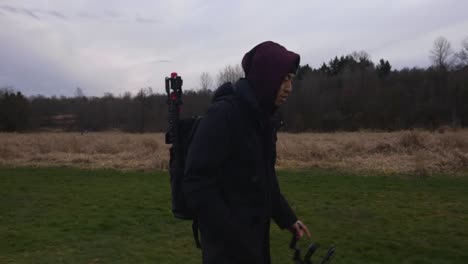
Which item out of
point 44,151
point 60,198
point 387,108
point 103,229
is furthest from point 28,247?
Answer: point 387,108

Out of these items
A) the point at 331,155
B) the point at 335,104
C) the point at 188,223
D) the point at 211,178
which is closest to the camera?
the point at 211,178

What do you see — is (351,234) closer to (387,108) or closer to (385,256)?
(385,256)

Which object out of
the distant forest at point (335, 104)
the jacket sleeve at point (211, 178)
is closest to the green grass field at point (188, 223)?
the jacket sleeve at point (211, 178)

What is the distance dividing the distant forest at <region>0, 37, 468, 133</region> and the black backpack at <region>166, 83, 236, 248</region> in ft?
154

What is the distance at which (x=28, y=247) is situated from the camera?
6.36 meters

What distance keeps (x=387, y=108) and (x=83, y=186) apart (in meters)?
51.3

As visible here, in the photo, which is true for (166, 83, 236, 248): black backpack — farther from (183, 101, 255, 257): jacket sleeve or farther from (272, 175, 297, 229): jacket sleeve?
(272, 175, 297, 229): jacket sleeve

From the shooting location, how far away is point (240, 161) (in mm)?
2023

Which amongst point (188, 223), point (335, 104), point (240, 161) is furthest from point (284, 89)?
point (335, 104)

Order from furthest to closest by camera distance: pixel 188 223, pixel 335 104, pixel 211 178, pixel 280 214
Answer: pixel 335 104 < pixel 188 223 < pixel 280 214 < pixel 211 178

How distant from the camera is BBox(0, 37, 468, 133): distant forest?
54469mm

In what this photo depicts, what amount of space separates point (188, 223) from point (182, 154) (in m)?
5.82

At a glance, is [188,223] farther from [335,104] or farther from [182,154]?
[335,104]

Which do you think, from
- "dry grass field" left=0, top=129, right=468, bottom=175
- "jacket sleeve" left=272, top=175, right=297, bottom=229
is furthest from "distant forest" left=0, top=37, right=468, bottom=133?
"jacket sleeve" left=272, top=175, right=297, bottom=229
